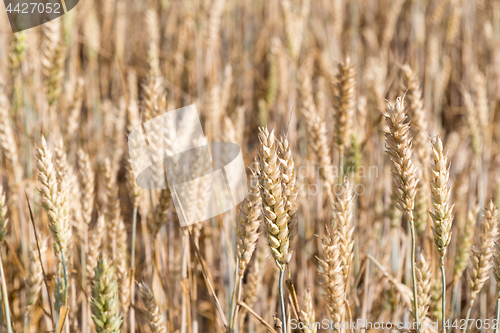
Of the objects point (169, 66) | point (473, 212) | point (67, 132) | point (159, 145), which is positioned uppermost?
point (169, 66)

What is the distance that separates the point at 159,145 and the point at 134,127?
140 millimetres

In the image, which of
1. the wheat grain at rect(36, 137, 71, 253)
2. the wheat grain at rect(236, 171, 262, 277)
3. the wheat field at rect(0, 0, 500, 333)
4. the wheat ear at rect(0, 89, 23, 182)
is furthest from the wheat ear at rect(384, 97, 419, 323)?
the wheat ear at rect(0, 89, 23, 182)

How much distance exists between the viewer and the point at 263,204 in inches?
26.3

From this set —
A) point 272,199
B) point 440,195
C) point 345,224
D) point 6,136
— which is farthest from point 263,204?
point 6,136

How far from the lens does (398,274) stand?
1163mm

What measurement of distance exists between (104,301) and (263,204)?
364 mm

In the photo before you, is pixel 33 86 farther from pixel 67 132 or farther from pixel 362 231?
pixel 362 231

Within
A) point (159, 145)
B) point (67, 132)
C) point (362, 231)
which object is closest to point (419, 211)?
point (362, 231)

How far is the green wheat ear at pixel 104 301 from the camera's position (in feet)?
2.40

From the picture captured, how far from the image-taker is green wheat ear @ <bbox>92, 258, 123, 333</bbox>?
0.73m

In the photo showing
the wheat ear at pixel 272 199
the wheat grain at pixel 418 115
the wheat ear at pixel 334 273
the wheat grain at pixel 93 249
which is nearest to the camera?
the wheat ear at pixel 272 199

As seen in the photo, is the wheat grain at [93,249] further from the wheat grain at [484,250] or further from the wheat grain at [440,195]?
the wheat grain at [484,250]

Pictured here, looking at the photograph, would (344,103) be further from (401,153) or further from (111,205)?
(111,205)

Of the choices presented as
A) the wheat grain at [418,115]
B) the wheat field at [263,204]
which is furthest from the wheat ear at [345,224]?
the wheat grain at [418,115]
